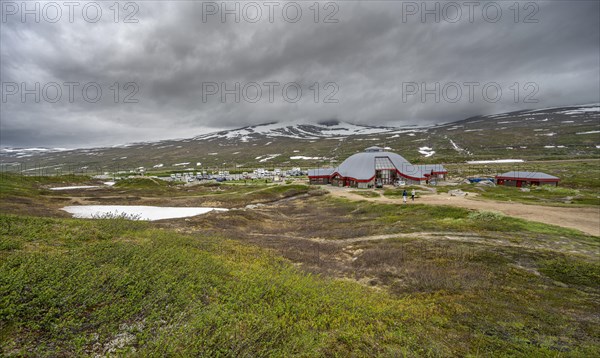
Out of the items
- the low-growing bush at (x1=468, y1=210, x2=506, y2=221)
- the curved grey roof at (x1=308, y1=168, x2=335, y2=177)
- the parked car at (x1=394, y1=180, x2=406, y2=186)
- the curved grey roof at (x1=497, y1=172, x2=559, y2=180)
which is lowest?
the low-growing bush at (x1=468, y1=210, x2=506, y2=221)

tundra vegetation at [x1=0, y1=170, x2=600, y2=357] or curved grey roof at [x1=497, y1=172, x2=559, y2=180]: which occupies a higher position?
curved grey roof at [x1=497, y1=172, x2=559, y2=180]

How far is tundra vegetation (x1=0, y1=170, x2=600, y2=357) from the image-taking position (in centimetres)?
693

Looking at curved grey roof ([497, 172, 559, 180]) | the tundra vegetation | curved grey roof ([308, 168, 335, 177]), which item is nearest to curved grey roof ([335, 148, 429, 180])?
curved grey roof ([308, 168, 335, 177])

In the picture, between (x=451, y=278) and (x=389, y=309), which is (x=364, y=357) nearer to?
(x=389, y=309)

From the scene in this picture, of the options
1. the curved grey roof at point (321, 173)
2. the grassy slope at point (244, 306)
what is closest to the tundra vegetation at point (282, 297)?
the grassy slope at point (244, 306)

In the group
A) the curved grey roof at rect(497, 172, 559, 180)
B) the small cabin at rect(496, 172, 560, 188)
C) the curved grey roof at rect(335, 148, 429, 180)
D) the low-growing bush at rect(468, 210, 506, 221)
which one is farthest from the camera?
the curved grey roof at rect(335, 148, 429, 180)

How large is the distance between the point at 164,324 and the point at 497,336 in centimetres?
1126

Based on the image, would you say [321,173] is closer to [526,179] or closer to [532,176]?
[526,179]

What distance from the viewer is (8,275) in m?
7.65

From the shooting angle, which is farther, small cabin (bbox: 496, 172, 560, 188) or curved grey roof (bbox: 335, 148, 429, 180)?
curved grey roof (bbox: 335, 148, 429, 180)

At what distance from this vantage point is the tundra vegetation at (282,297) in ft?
22.7

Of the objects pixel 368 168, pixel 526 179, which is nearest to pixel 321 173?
pixel 368 168

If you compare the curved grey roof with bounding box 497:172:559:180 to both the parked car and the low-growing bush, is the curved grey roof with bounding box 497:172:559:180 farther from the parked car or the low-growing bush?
the low-growing bush

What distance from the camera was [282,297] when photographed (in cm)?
1028
